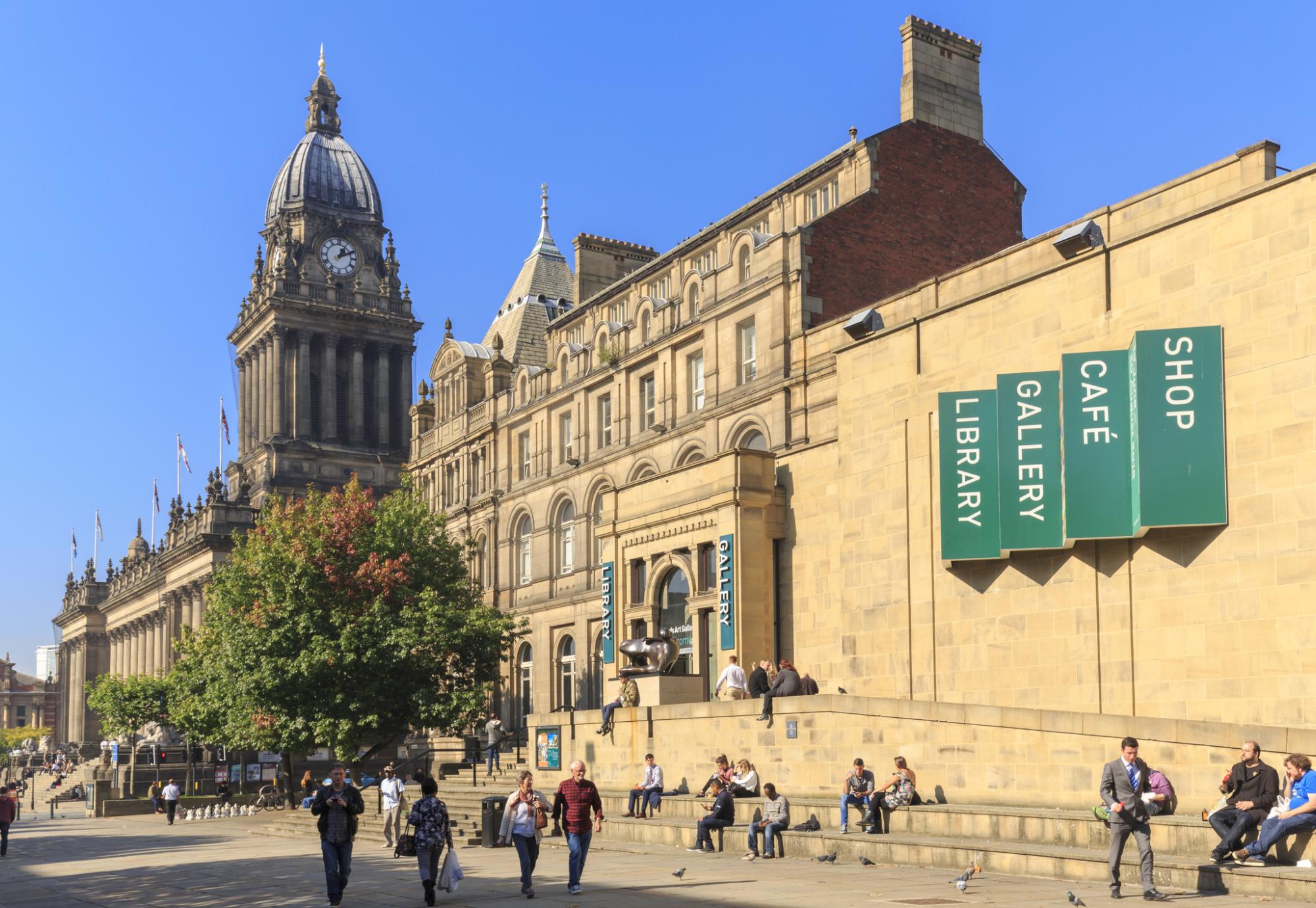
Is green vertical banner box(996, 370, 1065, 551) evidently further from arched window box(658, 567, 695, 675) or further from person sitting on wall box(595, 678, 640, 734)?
arched window box(658, 567, 695, 675)

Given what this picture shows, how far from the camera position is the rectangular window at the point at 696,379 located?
4653 centimetres

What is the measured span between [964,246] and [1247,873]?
31.1m

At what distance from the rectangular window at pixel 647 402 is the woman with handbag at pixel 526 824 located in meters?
28.9

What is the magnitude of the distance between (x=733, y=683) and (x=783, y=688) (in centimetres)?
292

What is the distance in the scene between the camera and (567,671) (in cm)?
5341

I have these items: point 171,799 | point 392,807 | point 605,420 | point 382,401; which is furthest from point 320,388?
point 392,807

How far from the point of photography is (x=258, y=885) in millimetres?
23297

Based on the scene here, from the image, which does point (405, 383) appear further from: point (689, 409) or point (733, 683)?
point (733, 683)

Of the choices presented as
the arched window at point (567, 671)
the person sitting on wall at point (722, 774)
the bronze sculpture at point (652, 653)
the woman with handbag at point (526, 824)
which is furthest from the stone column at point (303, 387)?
the woman with handbag at point (526, 824)

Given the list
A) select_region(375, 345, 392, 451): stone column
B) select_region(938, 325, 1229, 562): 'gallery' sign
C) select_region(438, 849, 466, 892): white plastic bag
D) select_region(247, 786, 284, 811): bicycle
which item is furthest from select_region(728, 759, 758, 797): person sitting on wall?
select_region(375, 345, 392, 451): stone column

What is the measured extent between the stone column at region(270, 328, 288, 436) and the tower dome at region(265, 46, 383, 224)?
38.8 feet

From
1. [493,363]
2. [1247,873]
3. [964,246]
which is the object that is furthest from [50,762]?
[1247,873]

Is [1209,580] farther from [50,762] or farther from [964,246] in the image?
[50,762]

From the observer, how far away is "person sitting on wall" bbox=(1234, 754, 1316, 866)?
702 inches
